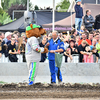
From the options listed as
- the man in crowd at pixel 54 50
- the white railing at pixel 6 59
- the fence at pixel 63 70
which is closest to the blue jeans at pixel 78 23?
the white railing at pixel 6 59

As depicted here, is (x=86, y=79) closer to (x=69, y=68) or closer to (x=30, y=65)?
(x=69, y=68)

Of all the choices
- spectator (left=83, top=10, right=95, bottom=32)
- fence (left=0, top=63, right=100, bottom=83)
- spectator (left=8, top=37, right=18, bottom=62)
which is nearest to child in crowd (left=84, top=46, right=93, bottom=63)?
fence (left=0, top=63, right=100, bottom=83)

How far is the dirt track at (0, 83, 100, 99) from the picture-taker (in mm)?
7316

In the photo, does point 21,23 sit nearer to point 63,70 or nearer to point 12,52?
point 12,52

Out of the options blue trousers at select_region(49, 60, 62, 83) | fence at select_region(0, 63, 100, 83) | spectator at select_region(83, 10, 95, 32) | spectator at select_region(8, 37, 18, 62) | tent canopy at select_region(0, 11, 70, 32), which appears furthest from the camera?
tent canopy at select_region(0, 11, 70, 32)

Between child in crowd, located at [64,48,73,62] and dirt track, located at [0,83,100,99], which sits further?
child in crowd, located at [64,48,73,62]

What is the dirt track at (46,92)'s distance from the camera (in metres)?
7.32

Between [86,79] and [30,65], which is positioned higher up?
[30,65]

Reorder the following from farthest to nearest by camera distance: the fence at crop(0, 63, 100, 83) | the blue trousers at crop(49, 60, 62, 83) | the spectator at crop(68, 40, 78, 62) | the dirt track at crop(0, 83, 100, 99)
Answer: the spectator at crop(68, 40, 78, 62)
the fence at crop(0, 63, 100, 83)
the blue trousers at crop(49, 60, 62, 83)
the dirt track at crop(0, 83, 100, 99)

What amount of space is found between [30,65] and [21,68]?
325cm

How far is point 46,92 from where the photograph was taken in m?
7.80

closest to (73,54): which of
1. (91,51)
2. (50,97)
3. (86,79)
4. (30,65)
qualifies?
(91,51)

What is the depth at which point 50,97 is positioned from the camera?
718 cm

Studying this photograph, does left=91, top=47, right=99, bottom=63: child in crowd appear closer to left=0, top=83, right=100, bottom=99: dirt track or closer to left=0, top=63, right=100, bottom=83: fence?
left=0, top=63, right=100, bottom=83: fence
